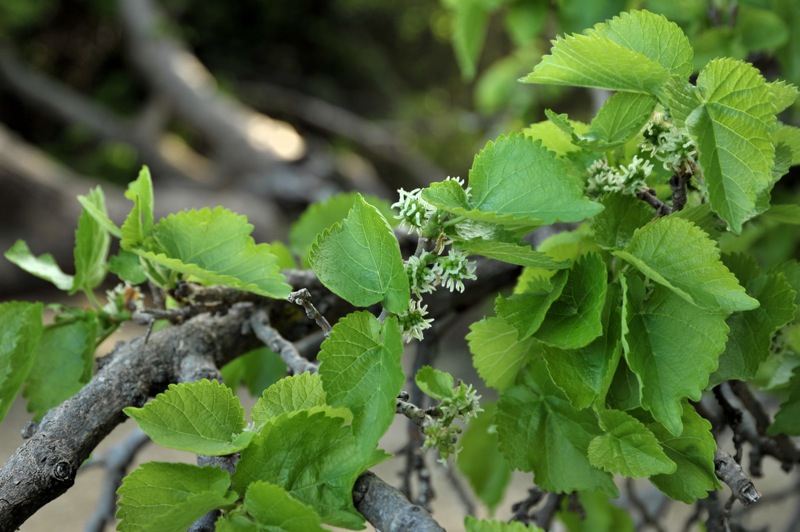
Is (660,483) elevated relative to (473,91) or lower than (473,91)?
elevated

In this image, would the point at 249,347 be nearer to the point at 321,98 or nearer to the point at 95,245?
the point at 95,245

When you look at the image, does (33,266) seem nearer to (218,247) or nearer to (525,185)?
(218,247)

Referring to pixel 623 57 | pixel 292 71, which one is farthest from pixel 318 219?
pixel 292 71

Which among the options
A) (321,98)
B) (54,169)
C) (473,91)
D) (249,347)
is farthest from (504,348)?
(473,91)

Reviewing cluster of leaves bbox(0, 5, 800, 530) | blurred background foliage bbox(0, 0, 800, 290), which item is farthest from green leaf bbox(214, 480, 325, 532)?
blurred background foliage bbox(0, 0, 800, 290)

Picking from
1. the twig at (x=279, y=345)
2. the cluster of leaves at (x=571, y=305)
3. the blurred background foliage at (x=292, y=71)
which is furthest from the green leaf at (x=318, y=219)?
the blurred background foliage at (x=292, y=71)

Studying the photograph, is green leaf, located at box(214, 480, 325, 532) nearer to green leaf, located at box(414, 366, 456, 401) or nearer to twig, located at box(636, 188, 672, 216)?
green leaf, located at box(414, 366, 456, 401)
